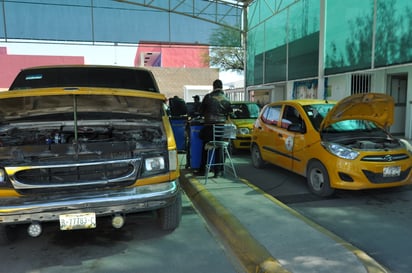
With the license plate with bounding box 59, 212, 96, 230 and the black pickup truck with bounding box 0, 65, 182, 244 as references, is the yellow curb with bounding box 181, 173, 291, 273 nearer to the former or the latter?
the black pickup truck with bounding box 0, 65, 182, 244

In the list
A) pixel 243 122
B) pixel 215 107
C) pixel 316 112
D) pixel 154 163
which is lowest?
pixel 154 163

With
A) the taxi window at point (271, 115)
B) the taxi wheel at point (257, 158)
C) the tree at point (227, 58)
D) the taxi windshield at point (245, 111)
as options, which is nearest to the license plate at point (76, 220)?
the taxi window at point (271, 115)

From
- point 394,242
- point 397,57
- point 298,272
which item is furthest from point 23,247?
point 397,57

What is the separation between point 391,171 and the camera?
5930 mm

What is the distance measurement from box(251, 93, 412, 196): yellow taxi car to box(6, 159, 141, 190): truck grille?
3462 millimetres

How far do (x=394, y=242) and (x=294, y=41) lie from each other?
12426mm

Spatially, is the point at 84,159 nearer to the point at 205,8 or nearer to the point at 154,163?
the point at 154,163

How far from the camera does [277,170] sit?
8703mm

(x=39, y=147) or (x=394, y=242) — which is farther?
(x=394, y=242)

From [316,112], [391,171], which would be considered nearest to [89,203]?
[391,171]

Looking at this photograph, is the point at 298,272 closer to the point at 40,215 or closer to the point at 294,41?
the point at 40,215

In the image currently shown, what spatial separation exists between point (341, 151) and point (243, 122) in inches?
194

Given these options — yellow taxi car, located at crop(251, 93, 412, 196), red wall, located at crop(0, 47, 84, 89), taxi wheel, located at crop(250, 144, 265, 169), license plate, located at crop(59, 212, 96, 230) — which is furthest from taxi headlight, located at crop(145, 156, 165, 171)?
red wall, located at crop(0, 47, 84, 89)

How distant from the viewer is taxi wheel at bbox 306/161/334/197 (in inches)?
243
